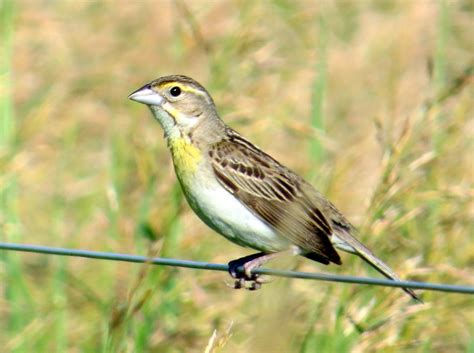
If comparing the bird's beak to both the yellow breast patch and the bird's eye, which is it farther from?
the yellow breast patch

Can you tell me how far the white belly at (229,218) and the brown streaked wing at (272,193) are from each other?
0.05 meters

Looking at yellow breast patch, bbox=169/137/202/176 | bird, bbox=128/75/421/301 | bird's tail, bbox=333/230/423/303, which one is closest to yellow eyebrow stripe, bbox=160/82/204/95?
bird, bbox=128/75/421/301

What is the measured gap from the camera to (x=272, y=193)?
18.8ft

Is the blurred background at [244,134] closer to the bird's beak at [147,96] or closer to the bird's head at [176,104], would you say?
the bird's head at [176,104]

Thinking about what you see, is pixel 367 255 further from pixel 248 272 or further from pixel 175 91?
pixel 175 91

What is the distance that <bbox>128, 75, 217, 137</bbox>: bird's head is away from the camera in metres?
5.74

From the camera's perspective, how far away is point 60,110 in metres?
8.30

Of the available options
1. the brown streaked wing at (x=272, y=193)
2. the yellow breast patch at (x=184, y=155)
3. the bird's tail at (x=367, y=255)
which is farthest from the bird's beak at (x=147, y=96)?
the bird's tail at (x=367, y=255)

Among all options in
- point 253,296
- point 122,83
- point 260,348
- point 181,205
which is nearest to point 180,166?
point 181,205

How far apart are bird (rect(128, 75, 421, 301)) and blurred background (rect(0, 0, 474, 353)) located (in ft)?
0.42

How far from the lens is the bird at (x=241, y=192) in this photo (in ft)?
17.5

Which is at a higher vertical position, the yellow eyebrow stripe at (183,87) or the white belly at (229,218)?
the yellow eyebrow stripe at (183,87)

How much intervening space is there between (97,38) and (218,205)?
441 cm

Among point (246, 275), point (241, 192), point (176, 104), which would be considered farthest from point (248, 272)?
point (176, 104)
